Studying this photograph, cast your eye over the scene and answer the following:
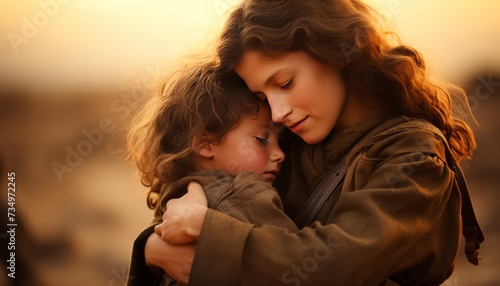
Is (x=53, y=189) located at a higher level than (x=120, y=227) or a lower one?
higher

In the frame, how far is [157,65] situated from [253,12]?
32.9 inches

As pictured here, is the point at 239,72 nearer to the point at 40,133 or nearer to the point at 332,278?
the point at 332,278

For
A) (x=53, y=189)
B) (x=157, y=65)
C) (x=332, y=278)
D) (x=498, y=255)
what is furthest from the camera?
(x=498, y=255)

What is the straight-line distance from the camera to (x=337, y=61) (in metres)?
2.21

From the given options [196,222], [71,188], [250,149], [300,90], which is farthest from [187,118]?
[71,188]

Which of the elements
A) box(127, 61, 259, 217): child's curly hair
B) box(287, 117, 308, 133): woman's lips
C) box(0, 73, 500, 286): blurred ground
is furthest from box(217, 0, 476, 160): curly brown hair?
box(0, 73, 500, 286): blurred ground

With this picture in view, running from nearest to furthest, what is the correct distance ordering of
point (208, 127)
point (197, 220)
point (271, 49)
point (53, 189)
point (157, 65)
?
point (197, 220) < point (271, 49) < point (208, 127) < point (157, 65) < point (53, 189)

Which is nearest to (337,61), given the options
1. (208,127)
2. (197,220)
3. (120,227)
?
(208,127)

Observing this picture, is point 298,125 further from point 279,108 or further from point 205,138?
point 205,138

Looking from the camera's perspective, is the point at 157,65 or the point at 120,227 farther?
the point at 120,227

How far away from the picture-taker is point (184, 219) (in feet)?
6.37

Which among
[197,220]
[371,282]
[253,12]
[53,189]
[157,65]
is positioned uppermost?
[253,12]

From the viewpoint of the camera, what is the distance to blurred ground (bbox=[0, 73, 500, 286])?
13.1ft

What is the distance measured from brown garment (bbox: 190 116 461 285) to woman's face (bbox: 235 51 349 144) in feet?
0.84
